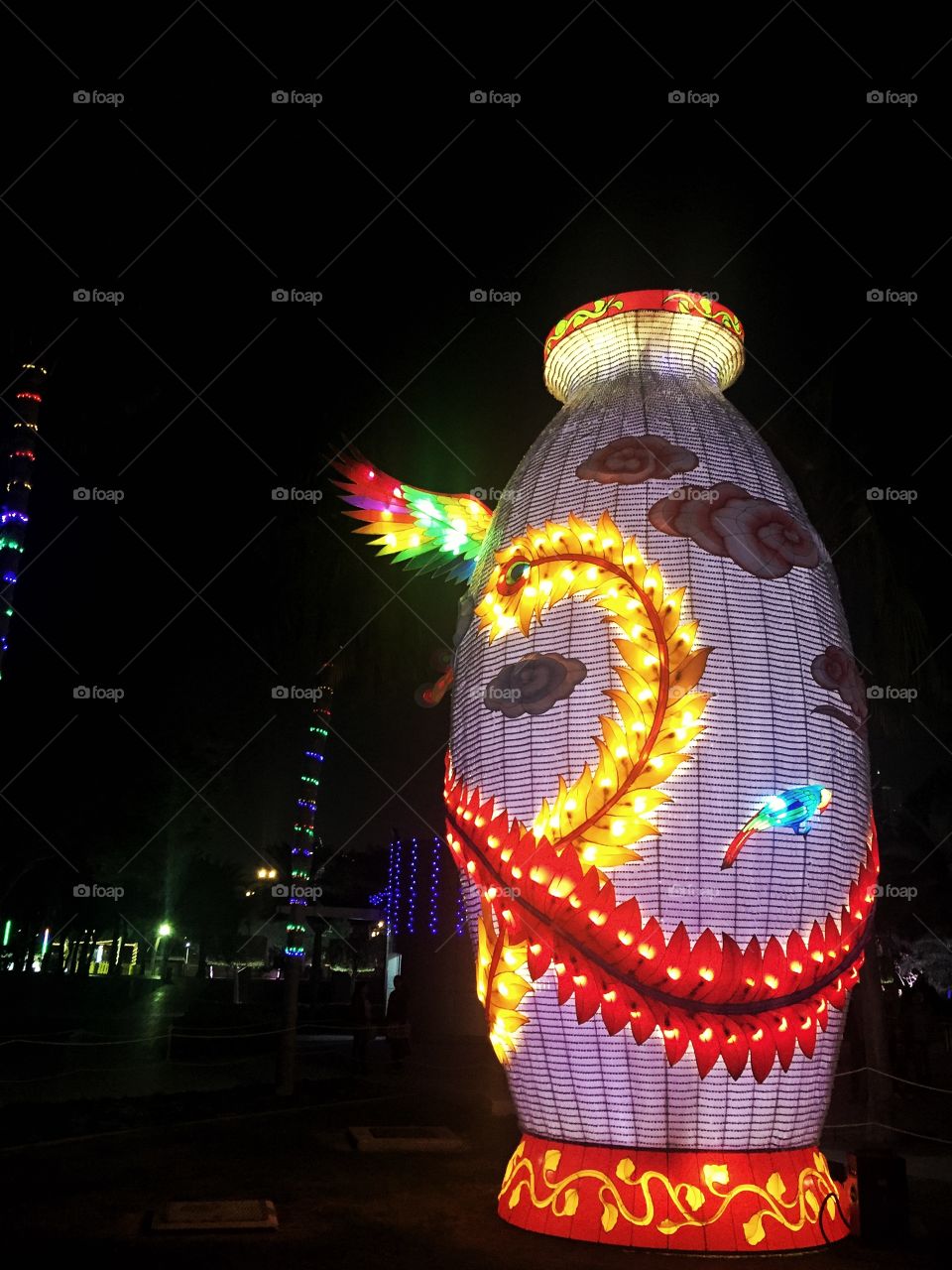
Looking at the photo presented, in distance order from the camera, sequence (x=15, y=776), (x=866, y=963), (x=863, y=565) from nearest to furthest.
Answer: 1. (x=866, y=963)
2. (x=863, y=565)
3. (x=15, y=776)

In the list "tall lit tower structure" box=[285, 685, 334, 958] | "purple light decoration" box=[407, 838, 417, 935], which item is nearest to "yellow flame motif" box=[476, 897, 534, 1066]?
"tall lit tower structure" box=[285, 685, 334, 958]

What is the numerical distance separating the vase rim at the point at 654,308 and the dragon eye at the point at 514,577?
7.17 feet

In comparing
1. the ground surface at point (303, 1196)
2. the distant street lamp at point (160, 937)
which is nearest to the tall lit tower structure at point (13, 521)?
the distant street lamp at point (160, 937)

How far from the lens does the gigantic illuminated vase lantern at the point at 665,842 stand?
546 cm

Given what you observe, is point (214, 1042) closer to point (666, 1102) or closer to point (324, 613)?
point (324, 613)

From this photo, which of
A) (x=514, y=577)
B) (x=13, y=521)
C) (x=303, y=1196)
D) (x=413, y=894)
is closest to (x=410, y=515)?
(x=514, y=577)

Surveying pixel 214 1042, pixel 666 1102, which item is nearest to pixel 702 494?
pixel 666 1102

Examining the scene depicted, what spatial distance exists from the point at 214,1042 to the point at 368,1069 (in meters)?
3.68

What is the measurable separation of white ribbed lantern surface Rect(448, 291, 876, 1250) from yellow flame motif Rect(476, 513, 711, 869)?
0.01m

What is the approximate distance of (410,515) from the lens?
25.2 ft

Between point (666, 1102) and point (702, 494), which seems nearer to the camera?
point (666, 1102)

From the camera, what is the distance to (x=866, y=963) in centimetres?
1085

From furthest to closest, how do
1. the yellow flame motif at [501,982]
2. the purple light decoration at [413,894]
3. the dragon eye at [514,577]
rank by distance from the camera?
the purple light decoration at [413,894] < the dragon eye at [514,577] < the yellow flame motif at [501,982]

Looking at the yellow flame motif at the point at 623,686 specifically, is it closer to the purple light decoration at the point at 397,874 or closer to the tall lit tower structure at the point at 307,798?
the tall lit tower structure at the point at 307,798
